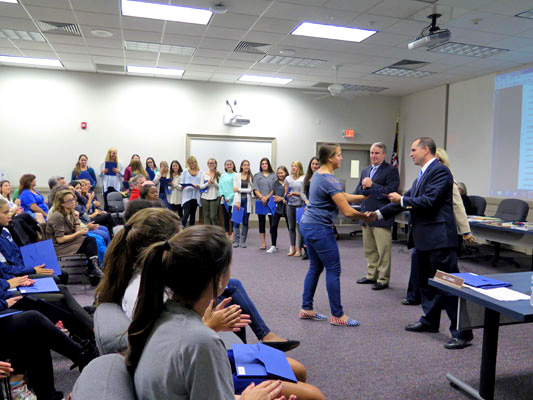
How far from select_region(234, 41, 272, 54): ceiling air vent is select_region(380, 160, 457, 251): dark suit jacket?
13.2ft

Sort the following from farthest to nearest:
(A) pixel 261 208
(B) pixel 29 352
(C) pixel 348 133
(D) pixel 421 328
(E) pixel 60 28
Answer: (C) pixel 348 133, (A) pixel 261 208, (E) pixel 60 28, (D) pixel 421 328, (B) pixel 29 352

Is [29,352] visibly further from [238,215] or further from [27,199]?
[238,215]

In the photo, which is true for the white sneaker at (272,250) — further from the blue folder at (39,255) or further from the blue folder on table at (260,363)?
the blue folder on table at (260,363)

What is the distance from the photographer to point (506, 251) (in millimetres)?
7094

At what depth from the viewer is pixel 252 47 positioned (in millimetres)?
6434

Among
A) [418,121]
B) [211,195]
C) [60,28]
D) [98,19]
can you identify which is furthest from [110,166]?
[418,121]

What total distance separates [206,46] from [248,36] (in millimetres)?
901

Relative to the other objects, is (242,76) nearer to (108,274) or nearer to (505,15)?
(505,15)

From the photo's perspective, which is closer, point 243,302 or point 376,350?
point 243,302

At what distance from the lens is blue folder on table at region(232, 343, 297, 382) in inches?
59.1

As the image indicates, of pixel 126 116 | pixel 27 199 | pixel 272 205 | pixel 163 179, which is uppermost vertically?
pixel 126 116

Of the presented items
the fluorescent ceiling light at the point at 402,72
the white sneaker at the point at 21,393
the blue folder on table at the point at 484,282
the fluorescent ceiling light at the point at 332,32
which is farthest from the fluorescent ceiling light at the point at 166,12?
the blue folder on table at the point at 484,282

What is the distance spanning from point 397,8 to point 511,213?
350 centimetres

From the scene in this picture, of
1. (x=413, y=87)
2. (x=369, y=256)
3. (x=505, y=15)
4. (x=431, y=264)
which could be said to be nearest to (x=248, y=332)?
(x=431, y=264)
